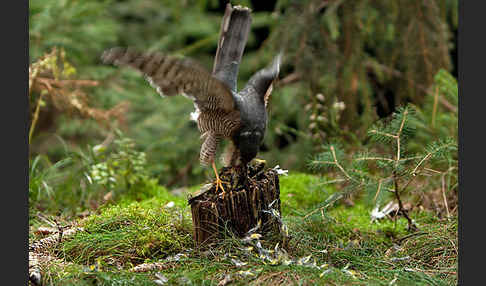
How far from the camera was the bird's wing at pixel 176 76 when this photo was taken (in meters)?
2.31

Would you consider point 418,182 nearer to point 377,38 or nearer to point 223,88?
point 377,38

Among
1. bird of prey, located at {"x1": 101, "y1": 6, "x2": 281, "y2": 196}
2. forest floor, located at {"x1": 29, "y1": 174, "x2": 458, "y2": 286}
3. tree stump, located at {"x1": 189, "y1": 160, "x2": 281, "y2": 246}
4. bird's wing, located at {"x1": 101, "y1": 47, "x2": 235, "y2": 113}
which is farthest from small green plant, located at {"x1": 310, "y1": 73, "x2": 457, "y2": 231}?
bird's wing, located at {"x1": 101, "y1": 47, "x2": 235, "y2": 113}

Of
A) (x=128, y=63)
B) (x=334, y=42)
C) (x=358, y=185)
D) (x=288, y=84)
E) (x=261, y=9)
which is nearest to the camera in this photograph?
(x=128, y=63)

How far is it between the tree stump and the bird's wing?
53 centimetres

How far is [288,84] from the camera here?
5785 mm

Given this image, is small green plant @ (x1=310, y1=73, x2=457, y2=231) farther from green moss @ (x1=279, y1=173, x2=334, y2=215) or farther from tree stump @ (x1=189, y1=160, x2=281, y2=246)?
green moss @ (x1=279, y1=173, x2=334, y2=215)

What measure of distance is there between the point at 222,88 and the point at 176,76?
26cm

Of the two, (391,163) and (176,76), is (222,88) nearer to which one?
(176,76)

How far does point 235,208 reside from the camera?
2908 mm

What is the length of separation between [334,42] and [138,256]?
3079 mm

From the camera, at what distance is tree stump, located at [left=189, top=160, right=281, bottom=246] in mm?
2875

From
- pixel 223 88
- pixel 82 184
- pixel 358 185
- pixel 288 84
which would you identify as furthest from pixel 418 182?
pixel 82 184

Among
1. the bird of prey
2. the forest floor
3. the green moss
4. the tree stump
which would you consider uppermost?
the bird of prey

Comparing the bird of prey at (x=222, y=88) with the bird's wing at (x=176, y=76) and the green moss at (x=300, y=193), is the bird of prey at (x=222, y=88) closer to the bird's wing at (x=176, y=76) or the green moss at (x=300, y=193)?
the bird's wing at (x=176, y=76)
